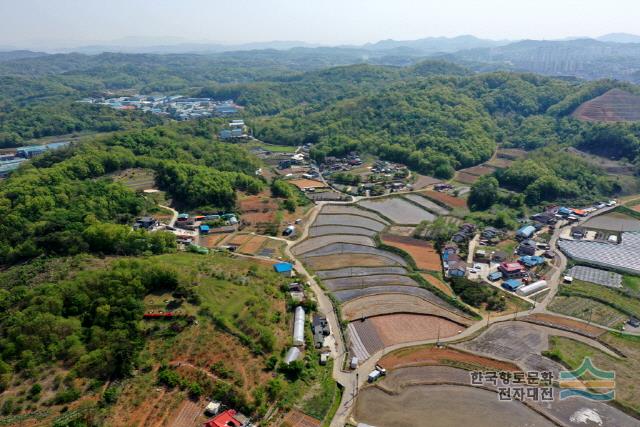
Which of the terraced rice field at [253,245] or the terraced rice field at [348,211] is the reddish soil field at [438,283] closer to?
the terraced rice field at [348,211]

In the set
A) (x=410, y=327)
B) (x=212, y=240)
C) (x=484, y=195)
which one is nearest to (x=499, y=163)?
(x=484, y=195)

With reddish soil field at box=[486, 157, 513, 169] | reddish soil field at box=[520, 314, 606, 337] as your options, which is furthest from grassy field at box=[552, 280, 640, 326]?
reddish soil field at box=[486, 157, 513, 169]

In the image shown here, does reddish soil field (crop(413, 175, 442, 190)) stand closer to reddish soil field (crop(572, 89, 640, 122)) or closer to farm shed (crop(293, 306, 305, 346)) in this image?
farm shed (crop(293, 306, 305, 346))

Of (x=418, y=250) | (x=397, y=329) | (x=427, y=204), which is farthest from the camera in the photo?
(x=427, y=204)

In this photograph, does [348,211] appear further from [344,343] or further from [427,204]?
[344,343]

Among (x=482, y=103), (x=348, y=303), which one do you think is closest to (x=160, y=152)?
(x=348, y=303)

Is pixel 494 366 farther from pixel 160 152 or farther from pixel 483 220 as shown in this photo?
pixel 160 152
